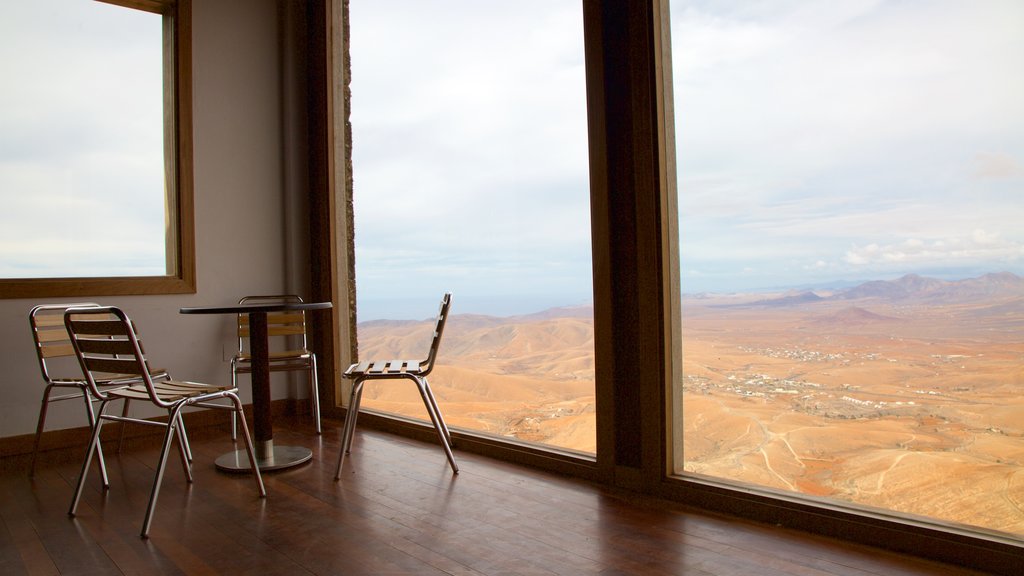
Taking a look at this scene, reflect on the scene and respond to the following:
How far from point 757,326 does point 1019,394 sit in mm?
845

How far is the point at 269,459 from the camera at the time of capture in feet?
10.7

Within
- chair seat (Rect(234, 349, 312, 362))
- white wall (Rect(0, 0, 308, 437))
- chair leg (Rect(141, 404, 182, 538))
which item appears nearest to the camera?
chair leg (Rect(141, 404, 182, 538))

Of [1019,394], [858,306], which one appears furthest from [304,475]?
[1019,394]

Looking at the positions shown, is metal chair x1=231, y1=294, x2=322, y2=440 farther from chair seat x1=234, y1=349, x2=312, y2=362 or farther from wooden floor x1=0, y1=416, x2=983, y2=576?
wooden floor x1=0, y1=416, x2=983, y2=576

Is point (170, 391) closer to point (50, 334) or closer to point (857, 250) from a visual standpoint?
point (50, 334)

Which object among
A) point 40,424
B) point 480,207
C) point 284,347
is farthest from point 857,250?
point 284,347

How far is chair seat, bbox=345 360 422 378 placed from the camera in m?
3.04

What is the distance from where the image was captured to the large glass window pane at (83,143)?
12.1 feet

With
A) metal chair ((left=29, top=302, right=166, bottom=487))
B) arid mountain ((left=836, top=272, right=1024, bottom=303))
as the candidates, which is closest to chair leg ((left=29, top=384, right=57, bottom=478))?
A: metal chair ((left=29, top=302, right=166, bottom=487))

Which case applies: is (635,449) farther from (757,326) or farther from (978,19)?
(978,19)

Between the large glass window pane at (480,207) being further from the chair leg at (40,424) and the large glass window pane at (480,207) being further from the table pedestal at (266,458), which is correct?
the chair leg at (40,424)

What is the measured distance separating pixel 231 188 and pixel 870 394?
150 inches

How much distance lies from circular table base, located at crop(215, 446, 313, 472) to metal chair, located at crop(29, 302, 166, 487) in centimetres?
50

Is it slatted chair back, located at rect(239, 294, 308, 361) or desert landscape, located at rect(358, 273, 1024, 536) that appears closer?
desert landscape, located at rect(358, 273, 1024, 536)
